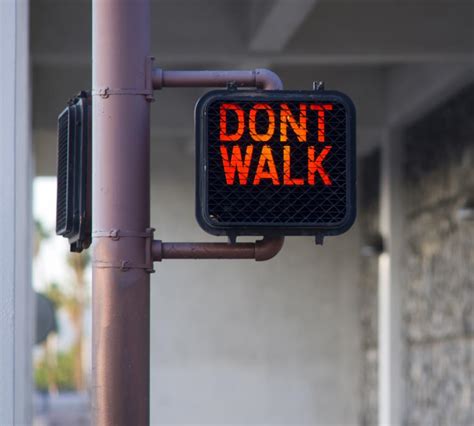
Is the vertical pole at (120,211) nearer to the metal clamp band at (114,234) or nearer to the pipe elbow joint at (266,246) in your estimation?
the metal clamp band at (114,234)

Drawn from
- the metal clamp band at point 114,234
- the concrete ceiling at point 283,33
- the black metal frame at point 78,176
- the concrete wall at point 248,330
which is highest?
the concrete ceiling at point 283,33

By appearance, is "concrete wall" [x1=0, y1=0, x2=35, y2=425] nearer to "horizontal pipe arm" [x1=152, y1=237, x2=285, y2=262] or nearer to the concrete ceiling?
"horizontal pipe arm" [x1=152, y1=237, x2=285, y2=262]

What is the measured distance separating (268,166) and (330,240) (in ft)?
57.7

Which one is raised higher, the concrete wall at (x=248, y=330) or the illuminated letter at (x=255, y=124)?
the illuminated letter at (x=255, y=124)

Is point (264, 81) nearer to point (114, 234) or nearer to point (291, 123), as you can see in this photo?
point (291, 123)

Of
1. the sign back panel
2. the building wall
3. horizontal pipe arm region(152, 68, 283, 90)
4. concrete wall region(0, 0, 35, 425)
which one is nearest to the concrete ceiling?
the building wall

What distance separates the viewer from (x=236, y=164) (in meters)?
3.79

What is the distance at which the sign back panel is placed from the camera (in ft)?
12.4

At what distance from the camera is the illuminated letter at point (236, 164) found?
3783mm

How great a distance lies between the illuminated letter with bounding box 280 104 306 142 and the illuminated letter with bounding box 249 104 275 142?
27 millimetres

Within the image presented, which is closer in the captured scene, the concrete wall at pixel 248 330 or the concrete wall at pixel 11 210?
the concrete wall at pixel 11 210

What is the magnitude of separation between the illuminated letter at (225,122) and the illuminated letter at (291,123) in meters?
0.11

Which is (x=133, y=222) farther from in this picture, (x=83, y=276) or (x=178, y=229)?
(x=83, y=276)

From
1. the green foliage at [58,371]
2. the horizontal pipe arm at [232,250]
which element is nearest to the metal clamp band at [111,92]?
the horizontal pipe arm at [232,250]
